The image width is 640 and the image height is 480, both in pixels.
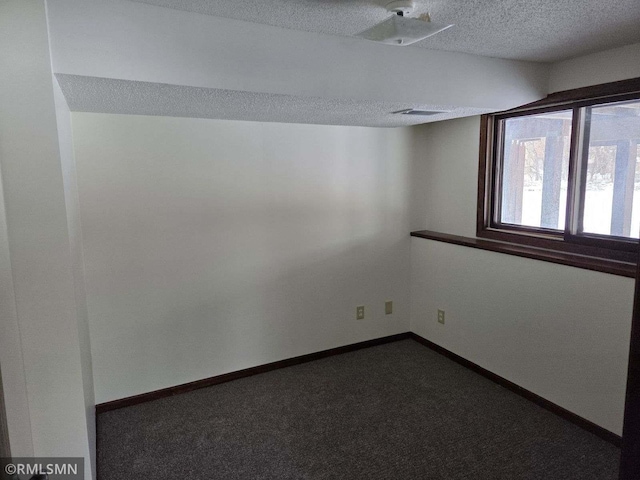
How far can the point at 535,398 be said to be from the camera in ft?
9.10

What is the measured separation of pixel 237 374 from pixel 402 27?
2.57m

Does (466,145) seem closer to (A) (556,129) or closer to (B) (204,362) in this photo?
(A) (556,129)

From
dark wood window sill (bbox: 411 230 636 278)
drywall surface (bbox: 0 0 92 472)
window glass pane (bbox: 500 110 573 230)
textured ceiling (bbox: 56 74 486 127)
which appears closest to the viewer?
drywall surface (bbox: 0 0 92 472)

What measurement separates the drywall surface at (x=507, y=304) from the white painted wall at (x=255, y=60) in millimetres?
865

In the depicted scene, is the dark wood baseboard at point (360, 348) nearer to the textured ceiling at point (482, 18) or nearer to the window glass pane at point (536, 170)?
the window glass pane at point (536, 170)

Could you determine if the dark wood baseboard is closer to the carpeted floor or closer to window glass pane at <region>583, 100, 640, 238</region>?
the carpeted floor

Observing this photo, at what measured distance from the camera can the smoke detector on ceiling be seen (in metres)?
1.58

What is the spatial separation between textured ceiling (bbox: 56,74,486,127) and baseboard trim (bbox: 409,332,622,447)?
1888 mm

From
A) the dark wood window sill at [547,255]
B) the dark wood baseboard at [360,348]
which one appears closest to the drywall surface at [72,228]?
the dark wood baseboard at [360,348]

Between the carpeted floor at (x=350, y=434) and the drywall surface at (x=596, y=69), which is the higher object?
the drywall surface at (x=596, y=69)

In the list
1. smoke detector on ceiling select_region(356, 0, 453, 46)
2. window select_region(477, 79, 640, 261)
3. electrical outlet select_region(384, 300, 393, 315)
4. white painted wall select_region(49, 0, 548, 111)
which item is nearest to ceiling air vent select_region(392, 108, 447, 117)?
white painted wall select_region(49, 0, 548, 111)

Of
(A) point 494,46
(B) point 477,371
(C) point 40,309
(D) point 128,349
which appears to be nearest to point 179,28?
(C) point 40,309

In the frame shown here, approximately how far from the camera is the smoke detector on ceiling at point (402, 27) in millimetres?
1585

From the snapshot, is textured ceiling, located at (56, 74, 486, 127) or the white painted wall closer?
the white painted wall
